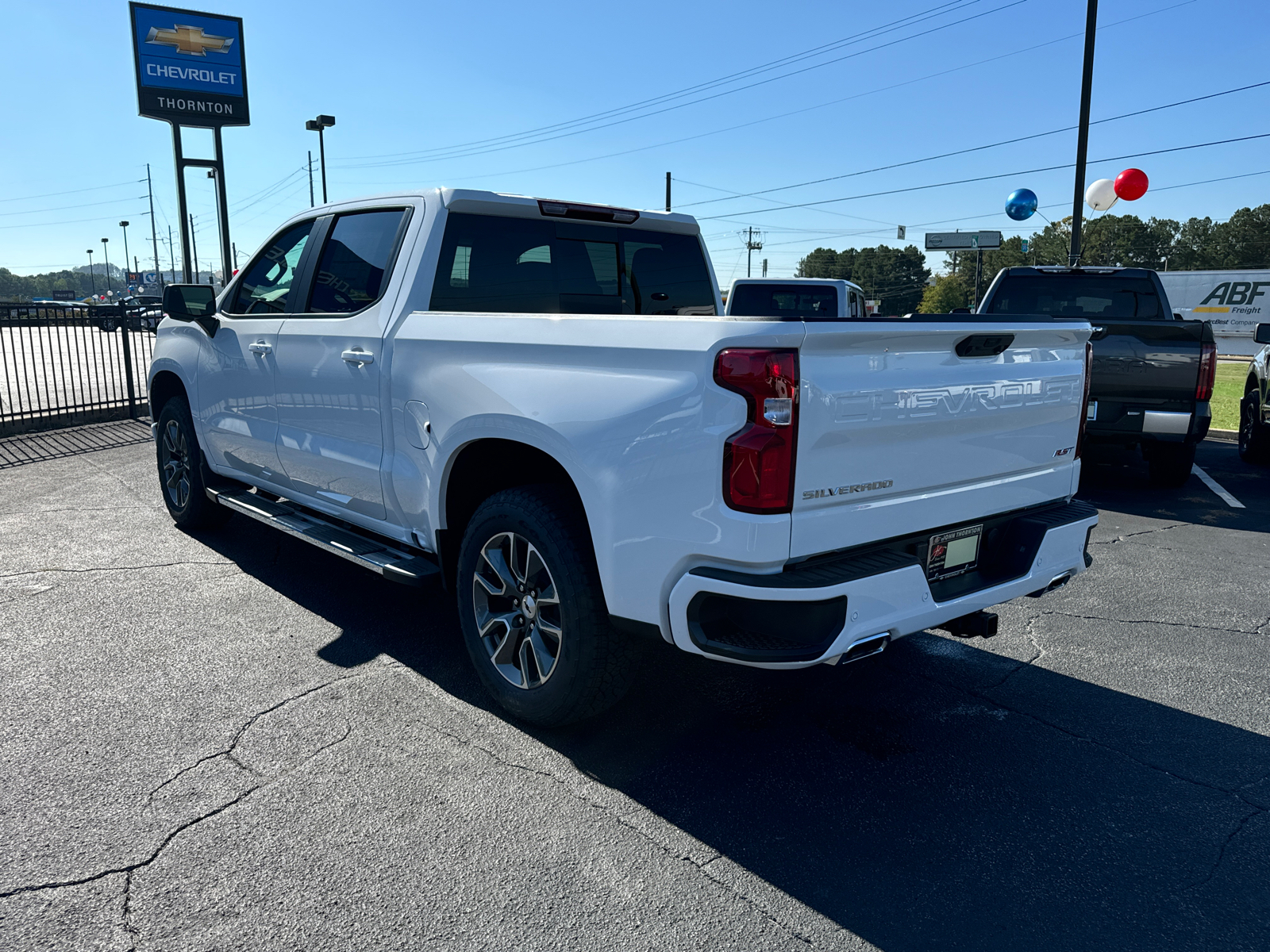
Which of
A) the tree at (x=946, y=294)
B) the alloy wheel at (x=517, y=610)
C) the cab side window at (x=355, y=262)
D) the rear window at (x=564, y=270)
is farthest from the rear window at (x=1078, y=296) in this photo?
the tree at (x=946, y=294)

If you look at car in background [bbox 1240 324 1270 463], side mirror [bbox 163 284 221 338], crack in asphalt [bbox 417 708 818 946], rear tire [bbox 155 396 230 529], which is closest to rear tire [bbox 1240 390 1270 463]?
car in background [bbox 1240 324 1270 463]

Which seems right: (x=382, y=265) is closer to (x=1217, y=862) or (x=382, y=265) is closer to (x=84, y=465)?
(x=1217, y=862)

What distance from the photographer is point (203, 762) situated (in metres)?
3.17

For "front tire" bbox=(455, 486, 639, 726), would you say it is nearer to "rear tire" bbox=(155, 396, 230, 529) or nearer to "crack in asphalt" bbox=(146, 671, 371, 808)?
"crack in asphalt" bbox=(146, 671, 371, 808)

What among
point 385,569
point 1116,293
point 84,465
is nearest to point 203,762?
point 385,569

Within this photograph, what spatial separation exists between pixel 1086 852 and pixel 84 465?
9505 millimetres

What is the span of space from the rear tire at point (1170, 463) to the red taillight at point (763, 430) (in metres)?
7.12

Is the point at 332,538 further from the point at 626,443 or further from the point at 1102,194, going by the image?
the point at 1102,194

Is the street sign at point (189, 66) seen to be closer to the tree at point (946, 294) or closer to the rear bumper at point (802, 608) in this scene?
the rear bumper at point (802, 608)

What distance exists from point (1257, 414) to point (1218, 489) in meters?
1.60

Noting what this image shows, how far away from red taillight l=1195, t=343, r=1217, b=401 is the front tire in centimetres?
661

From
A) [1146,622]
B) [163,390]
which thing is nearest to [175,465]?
[163,390]

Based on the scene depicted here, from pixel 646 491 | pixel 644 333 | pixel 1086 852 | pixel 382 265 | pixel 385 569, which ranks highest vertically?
pixel 382 265

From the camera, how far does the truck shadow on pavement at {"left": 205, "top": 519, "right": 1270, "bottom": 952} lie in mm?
2439
